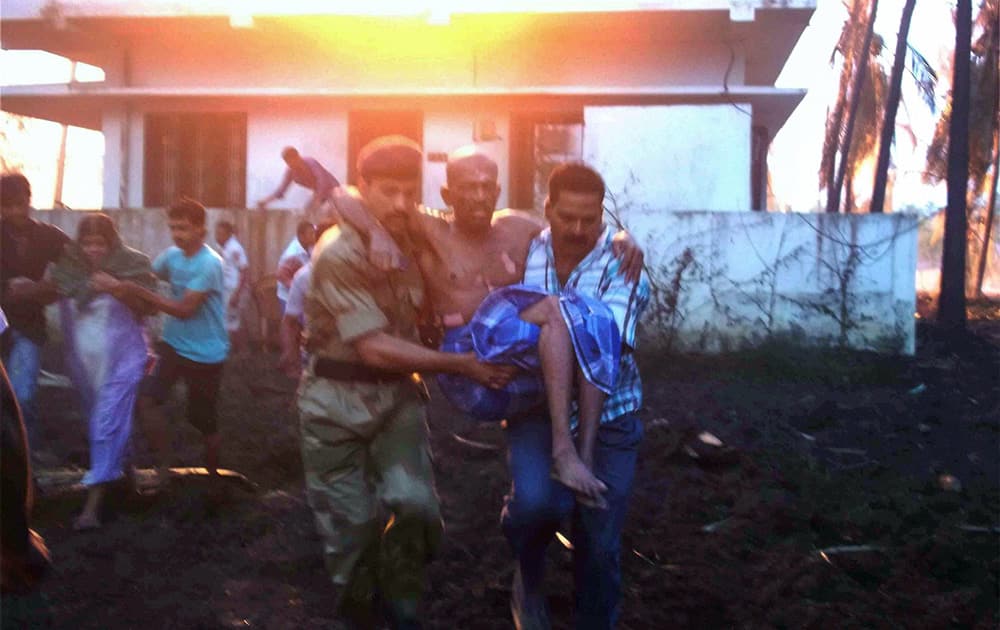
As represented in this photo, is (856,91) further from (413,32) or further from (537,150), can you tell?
(413,32)

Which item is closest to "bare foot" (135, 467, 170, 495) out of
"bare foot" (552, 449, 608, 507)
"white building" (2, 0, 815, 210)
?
"bare foot" (552, 449, 608, 507)

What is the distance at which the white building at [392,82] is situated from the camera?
44.2 ft

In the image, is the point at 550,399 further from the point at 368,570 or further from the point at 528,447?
the point at 368,570

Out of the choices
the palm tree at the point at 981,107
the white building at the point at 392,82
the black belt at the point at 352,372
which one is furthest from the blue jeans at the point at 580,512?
the palm tree at the point at 981,107

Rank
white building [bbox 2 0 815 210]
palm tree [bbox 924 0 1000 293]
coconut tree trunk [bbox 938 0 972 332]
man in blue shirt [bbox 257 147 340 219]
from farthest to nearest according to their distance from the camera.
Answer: palm tree [bbox 924 0 1000 293], coconut tree trunk [bbox 938 0 972 332], white building [bbox 2 0 815 210], man in blue shirt [bbox 257 147 340 219]

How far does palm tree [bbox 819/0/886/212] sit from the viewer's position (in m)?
21.2

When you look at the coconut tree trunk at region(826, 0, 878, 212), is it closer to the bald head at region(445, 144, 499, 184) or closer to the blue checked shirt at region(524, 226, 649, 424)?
the blue checked shirt at region(524, 226, 649, 424)

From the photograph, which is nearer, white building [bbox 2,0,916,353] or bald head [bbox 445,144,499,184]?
bald head [bbox 445,144,499,184]

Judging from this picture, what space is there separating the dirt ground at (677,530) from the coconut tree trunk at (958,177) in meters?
6.66

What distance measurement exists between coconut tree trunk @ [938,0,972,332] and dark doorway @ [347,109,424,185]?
751 cm

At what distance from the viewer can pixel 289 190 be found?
14.8 meters

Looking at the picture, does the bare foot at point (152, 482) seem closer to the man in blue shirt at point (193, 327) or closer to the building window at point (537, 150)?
the man in blue shirt at point (193, 327)

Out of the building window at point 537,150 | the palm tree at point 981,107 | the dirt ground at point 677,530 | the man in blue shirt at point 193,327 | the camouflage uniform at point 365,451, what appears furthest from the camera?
the palm tree at point 981,107

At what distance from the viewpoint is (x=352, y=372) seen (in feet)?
12.8
